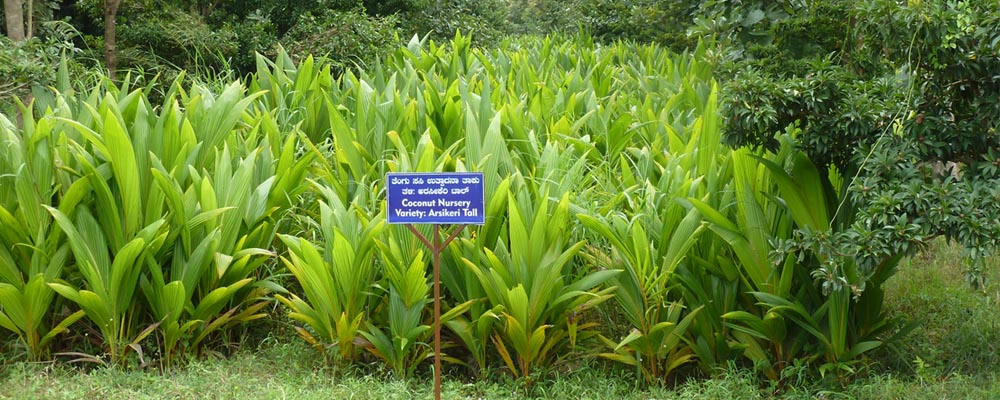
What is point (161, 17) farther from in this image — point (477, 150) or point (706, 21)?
point (477, 150)

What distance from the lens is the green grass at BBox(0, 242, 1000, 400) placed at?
3.90 metres

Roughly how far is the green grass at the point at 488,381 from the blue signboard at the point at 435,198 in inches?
30.8

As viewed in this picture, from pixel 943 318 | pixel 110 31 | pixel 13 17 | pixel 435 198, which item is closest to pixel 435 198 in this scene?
pixel 435 198

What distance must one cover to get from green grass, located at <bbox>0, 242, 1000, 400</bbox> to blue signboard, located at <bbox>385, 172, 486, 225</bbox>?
78 centimetres

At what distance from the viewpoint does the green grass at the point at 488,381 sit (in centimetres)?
390

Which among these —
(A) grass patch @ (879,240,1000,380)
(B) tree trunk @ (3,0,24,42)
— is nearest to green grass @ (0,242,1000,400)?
(A) grass patch @ (879,240,1000,380)

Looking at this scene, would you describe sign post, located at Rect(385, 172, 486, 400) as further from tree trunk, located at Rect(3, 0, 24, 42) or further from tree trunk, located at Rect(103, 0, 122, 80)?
tree trunk, located at Rect(103, 0, 122, 80)

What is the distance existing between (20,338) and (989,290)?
4.85 meters

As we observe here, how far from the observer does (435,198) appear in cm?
353

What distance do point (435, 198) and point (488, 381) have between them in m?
1.01

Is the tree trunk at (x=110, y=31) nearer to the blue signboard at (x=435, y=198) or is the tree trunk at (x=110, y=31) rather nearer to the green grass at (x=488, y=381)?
the green grass at (x=488, y=381)

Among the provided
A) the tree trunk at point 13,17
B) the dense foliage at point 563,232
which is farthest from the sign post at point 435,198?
the tree trunk at point 13,17

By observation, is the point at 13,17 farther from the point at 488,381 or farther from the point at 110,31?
the point at 488,381

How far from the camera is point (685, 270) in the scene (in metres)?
4.12
